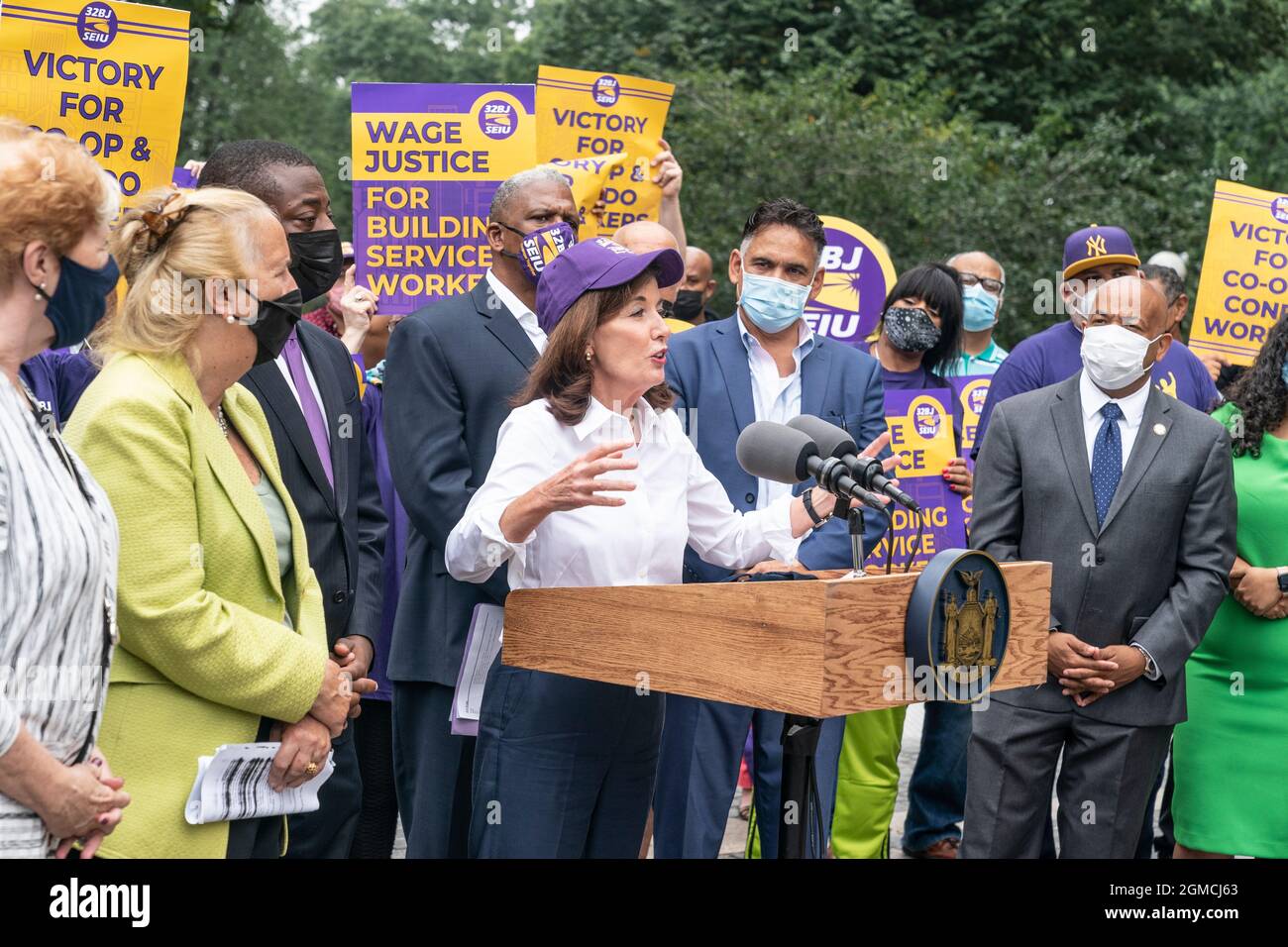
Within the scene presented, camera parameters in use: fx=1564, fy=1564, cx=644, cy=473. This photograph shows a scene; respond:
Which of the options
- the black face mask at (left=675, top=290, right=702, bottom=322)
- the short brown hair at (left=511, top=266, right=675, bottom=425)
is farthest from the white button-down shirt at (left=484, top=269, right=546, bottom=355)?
the black face mask at (left=675, top=290, right=702, bottom=322)

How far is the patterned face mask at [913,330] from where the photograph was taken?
802 cm

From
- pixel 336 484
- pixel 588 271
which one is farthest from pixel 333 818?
pixel 588 271

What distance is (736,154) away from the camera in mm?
18078

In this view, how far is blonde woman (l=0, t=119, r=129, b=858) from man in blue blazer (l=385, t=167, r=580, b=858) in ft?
6.16

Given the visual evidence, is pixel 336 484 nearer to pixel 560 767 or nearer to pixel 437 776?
pixel 437 776

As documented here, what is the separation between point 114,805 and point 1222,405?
4.80m

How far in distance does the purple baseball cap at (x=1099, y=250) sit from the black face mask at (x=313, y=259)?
3659mm

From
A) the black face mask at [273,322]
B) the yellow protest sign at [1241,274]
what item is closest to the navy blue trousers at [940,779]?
the yellow protest sign at [1241,274]

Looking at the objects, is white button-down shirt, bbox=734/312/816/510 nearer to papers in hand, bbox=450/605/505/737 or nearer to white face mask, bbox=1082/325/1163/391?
white face mask, bbox=1082/325/1163/391

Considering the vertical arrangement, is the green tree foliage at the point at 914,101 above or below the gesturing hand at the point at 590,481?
above

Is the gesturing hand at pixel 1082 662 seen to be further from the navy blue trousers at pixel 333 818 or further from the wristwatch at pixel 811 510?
the navy blue trousers at pixel 333 818

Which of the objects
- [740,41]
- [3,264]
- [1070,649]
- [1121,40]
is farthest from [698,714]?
[1121,40]
